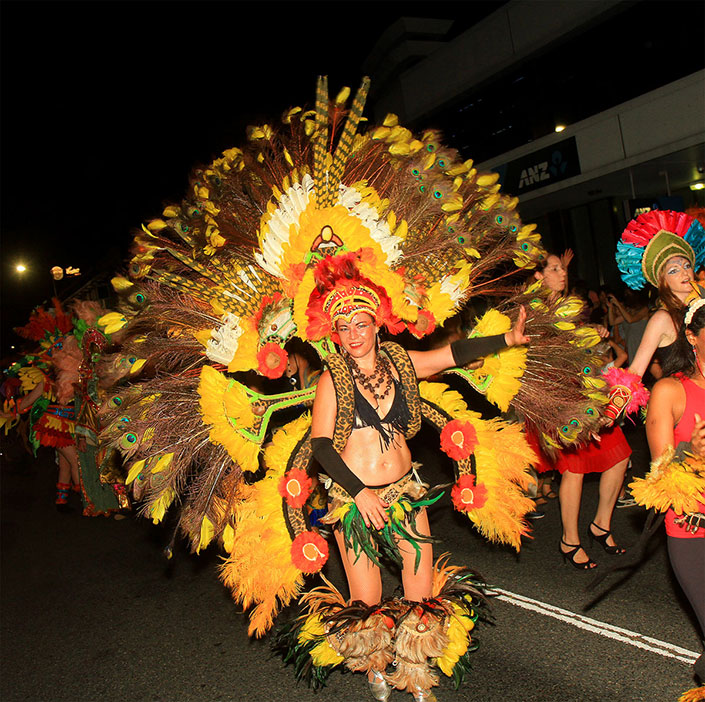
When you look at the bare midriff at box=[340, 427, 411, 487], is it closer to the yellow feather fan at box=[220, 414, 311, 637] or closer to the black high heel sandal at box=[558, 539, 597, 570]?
the yellow feather fan at box=[220, 414, 311, 637]

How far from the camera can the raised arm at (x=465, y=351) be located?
3.36 metres

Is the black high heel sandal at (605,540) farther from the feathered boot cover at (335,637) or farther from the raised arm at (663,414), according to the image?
the raised arm at (663,414)

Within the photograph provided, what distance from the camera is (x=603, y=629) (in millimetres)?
4012

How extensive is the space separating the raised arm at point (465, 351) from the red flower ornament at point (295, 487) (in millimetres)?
837

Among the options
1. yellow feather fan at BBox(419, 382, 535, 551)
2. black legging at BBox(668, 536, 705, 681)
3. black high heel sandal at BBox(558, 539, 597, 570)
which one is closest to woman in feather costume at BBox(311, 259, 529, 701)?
yellow feather fan at BBox(419, 382, 535, 551)

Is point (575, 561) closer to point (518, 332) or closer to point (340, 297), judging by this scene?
point (518, 332)

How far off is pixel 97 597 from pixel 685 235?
5368 millimetres

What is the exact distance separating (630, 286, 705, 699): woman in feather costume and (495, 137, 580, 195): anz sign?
37.2 feet

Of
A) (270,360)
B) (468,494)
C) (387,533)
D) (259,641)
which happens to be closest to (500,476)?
(468,494)

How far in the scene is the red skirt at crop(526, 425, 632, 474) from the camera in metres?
4.87

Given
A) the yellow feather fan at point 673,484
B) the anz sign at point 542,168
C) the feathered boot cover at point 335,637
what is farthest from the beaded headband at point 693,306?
the anz sign at point 542,168

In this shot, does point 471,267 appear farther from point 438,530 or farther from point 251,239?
point 438,530

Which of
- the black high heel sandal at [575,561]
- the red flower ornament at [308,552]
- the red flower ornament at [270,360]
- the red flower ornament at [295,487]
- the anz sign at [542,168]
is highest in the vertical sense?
the anz sign at [542,168]

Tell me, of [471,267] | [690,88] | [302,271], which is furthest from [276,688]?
[690,88]
